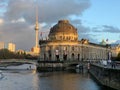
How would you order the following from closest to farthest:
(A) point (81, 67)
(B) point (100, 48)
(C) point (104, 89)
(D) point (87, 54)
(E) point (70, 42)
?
(C) point (104, 89) < (A) point (81, 67) < (E) point (70, 42) < (D) point (87, 54) < (B) point (100, 48)

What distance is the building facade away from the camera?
160000 millimetres

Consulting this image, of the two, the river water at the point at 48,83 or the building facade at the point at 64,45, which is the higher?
the building facade at the point at 64,45

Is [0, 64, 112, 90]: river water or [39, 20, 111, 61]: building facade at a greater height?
[39, 20, 111, 61]: building facade

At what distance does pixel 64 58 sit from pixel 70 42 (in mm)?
8087

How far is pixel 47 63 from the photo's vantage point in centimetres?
14838

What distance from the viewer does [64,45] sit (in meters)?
160

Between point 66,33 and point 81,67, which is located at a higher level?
point 66,33

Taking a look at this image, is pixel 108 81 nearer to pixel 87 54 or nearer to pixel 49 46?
pixel 49 46

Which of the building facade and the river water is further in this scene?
the building facade

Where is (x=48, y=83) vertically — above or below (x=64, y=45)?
below

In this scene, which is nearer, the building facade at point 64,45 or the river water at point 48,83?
the river water at point 48,83

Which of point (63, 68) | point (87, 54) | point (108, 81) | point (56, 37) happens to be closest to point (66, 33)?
point (56, 37)

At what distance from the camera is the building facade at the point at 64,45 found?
160 metres

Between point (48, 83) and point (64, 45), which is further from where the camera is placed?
point (64, 45)
